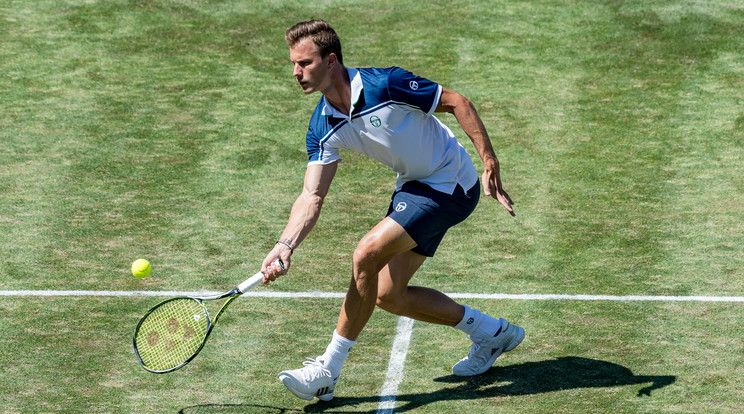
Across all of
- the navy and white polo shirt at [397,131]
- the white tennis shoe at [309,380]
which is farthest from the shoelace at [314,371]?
the navy and white polo shirt at [397,131]

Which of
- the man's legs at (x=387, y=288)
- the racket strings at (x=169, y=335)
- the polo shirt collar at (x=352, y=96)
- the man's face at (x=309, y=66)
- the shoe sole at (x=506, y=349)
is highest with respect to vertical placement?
the man's face at (x=309, y=66)

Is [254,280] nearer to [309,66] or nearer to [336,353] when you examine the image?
[336,353]

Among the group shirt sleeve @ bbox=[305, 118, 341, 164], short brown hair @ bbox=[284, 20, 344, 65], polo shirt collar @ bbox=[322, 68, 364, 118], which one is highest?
short brown hair @ bbox=[284, 20, 344, 65]

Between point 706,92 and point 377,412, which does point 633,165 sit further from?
point 377,412

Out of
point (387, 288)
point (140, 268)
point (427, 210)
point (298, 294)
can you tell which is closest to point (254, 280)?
point (387, 288)

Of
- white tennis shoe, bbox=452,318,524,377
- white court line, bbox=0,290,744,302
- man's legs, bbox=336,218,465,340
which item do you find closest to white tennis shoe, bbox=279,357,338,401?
man's legs, bbox=336,218,465,340

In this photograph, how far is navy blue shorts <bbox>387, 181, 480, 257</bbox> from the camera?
6.52m

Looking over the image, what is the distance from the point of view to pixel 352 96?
6.46m

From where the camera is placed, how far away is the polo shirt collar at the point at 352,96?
6461 millimetres

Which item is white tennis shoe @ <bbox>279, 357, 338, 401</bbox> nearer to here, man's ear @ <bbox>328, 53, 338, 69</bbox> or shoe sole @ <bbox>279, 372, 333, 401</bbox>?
→ shoe sole @ <bbox>279, 372, 333, 401</bbox>

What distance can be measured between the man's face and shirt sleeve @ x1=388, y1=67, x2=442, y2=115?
410 millimetres

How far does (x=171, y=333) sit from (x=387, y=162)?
1.76 meters

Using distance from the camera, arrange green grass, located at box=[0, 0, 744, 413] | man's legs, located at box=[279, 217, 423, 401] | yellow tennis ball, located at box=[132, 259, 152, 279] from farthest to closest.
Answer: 1. yellow tennis ball, located at box=[132, 259, 152, 279]
2. green grass, located at box=[0, 0, 744, 413]
3. man's legs, located at box=[279, 217, 423, 401]

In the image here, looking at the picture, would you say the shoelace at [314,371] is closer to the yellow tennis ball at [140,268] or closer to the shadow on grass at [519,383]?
the shadow on grass at [519,383]
